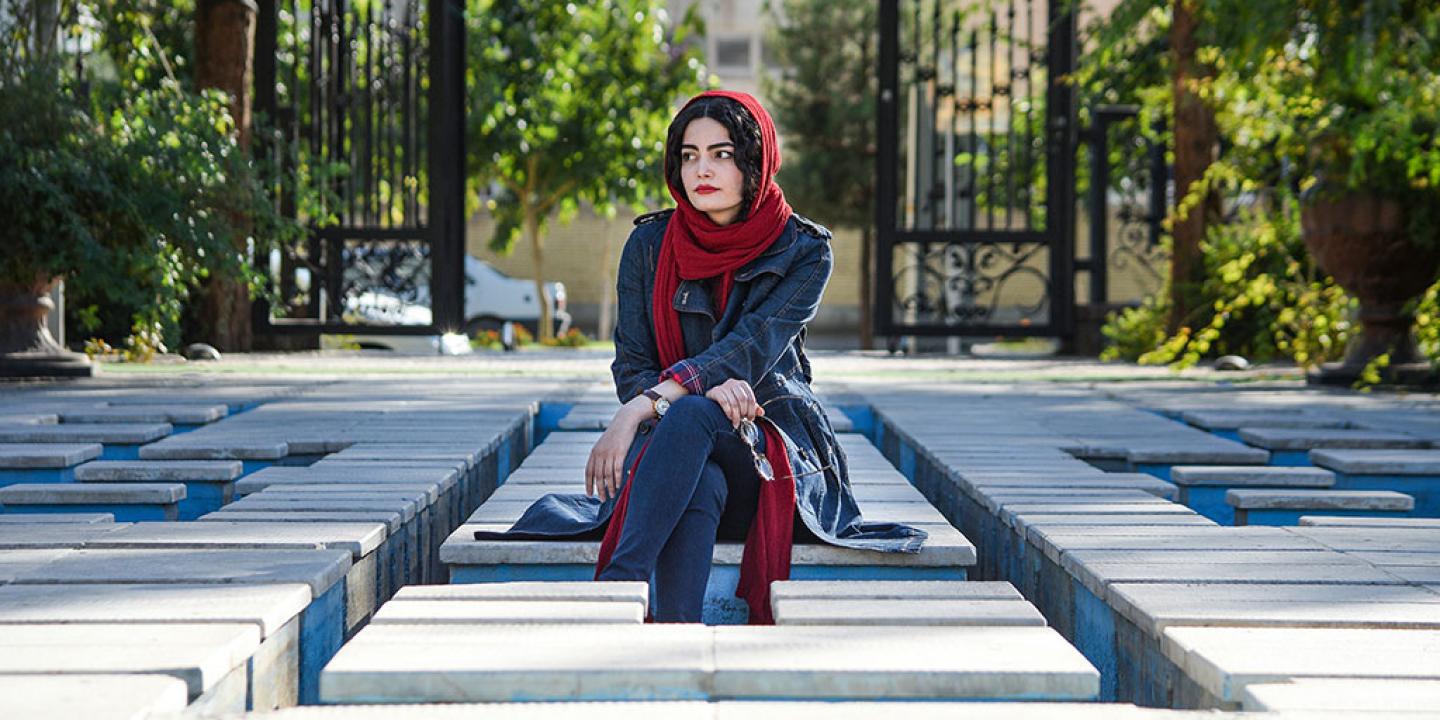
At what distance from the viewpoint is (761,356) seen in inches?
135

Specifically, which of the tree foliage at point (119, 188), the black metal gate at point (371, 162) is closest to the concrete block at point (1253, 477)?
the tree foliage at point (119, 188)

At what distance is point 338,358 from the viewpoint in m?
11.9

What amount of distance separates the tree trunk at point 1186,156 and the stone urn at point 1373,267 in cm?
394

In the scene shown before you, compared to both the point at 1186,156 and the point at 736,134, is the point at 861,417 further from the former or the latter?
the point at 1186,156

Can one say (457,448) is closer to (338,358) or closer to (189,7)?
(338,358)

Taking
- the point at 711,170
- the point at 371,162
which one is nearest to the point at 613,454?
the point at 711,170

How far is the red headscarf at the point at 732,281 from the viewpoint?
10.7ft

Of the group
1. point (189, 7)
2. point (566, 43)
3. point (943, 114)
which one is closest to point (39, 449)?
point (189, 7)

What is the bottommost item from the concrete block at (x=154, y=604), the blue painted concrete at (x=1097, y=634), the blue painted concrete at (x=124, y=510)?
the blue painted concrete at (x=1097, y=634)

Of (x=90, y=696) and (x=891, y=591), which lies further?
(x=891, y=591)

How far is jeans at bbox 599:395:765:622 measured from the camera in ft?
10.1

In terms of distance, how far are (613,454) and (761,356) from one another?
0.37 meters

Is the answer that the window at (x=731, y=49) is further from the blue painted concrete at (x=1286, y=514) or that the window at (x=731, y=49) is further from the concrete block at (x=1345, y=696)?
the concrete block at (x=1345, y=696)

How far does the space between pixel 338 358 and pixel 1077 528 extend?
30.0ft
